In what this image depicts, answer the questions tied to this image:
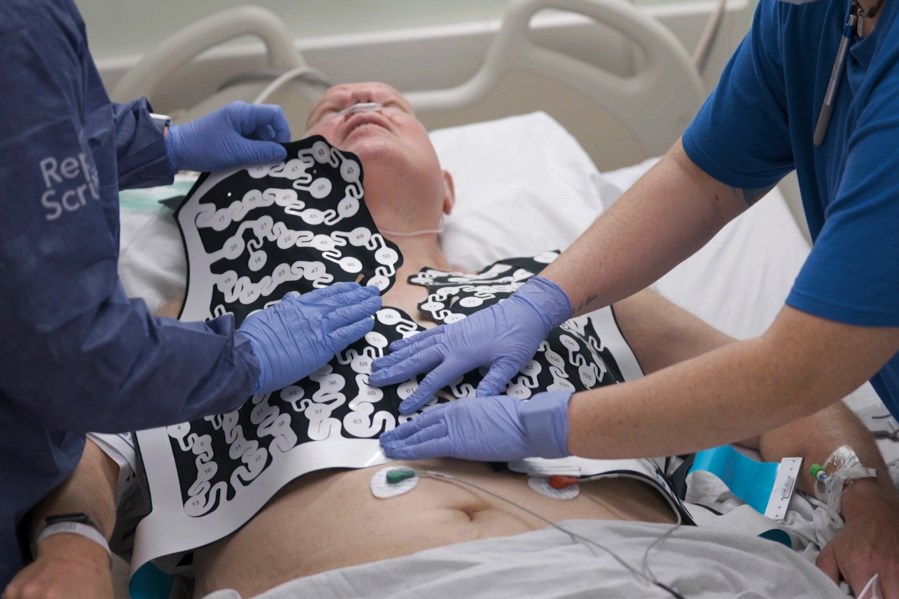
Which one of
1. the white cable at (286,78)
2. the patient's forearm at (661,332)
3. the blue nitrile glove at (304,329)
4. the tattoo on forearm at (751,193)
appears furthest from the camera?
the white cable at (286,78)

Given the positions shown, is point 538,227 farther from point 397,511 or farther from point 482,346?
point 397,511

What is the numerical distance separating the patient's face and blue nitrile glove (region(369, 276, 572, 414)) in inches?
20.0

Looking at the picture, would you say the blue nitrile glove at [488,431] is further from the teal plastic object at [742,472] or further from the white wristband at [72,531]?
the teal plastic object at [742,472]

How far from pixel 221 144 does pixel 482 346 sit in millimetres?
764

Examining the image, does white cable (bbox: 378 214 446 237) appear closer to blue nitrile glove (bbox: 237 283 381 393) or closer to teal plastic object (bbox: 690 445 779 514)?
blue nitrile glove (bbox: 237 283 381 393)

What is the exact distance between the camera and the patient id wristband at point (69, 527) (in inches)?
58.2

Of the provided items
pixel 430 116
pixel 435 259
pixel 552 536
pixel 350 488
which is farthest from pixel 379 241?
pixel 430 116

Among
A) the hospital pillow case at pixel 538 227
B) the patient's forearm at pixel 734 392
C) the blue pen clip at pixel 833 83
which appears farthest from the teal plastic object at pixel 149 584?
the blue pen clip at pixel 833 83

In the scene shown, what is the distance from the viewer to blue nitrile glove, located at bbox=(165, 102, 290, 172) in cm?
208

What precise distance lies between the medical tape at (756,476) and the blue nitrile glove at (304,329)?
739 millimetres

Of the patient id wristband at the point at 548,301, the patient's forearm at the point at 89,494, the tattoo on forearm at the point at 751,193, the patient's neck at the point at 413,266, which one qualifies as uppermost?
the tattoo on forearm at the point at 751,193

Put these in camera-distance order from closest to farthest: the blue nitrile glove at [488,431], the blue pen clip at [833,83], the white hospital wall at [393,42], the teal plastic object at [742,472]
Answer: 1. the blue pen clip at [833,83]
2. the blue nitrile glove at [488,431]
3. the teal plastic object at [742,472]
4. the white hospital wall at [393,42]

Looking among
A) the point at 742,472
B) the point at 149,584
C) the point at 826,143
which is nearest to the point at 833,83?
the point at 826,143

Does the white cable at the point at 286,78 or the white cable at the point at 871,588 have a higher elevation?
the white cable at the point at 286,78
